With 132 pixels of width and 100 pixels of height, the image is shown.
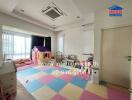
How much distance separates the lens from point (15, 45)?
18.5 feet

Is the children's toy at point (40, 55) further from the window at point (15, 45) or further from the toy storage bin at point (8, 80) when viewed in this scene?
the toy storage bin at point (8, 80)

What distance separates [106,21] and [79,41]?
2.06 metres

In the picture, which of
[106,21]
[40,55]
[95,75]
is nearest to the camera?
[106,21]

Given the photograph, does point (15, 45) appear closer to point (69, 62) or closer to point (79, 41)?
point (69, 62)

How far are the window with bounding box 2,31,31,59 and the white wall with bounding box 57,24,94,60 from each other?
3049 millimetres

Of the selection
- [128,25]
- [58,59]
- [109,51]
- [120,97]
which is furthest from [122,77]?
[58,59]

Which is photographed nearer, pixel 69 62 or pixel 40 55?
pixel 69 62

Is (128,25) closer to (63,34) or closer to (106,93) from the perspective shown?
(106,93)

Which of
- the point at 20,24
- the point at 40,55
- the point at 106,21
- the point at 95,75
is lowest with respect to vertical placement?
the point at 95,75

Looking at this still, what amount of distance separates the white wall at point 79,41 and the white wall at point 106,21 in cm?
113

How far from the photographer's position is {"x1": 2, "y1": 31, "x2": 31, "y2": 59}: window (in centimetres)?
507

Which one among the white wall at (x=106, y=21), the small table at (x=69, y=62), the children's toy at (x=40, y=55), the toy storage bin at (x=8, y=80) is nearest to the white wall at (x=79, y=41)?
the small table at (x=69, y=62)

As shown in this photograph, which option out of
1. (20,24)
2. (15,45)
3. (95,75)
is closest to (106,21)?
(95,75)

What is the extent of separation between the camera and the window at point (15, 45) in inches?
200
